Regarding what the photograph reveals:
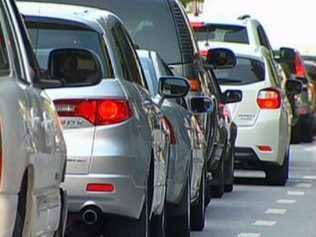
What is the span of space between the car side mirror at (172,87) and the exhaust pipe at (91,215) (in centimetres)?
222

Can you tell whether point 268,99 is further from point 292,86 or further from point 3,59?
point 3,59

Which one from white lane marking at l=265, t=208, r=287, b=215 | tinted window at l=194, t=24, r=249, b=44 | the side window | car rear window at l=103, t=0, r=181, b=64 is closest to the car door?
the side window

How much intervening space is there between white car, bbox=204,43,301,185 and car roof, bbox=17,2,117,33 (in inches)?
292

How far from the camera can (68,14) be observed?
8898mm

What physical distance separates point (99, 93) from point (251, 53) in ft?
29.5

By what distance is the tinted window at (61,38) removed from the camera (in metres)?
8.72

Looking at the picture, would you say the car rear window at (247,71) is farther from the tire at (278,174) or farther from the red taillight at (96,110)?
the red taillight at (96,110)

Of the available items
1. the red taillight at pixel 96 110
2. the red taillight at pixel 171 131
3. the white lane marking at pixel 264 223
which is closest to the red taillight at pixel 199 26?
the white lane marking at pixel 264 223

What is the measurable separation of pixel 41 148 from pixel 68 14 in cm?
326

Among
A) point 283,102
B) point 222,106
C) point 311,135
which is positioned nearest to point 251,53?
point 283,102

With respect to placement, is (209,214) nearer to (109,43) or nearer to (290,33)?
(109,43)

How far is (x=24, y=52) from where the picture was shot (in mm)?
6398

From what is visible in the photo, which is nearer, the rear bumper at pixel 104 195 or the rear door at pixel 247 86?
the rear bumper at pixel 104 195

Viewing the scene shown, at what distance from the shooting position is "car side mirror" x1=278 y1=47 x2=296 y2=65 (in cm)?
2348
